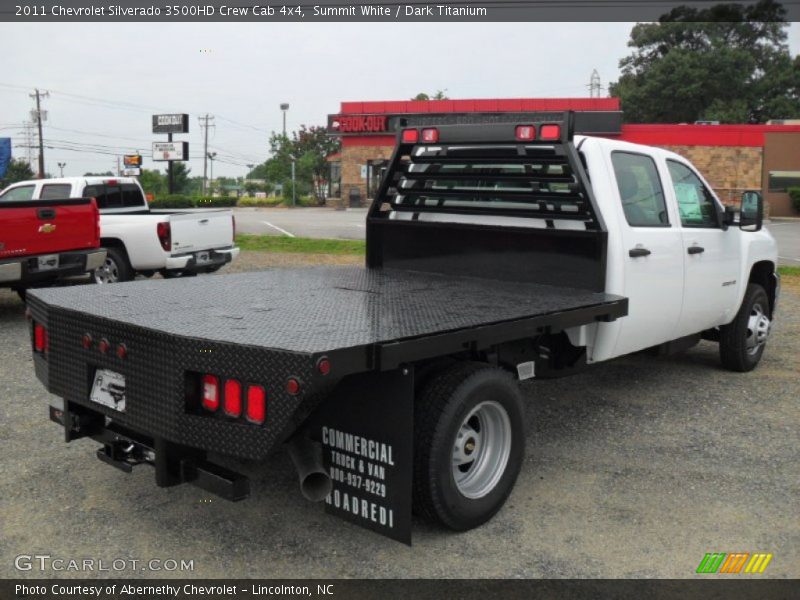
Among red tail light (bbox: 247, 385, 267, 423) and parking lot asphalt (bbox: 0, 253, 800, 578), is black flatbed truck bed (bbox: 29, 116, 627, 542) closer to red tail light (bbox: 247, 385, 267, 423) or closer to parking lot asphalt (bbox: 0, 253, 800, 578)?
red tail light (bbox: 247, 385, 267, 423)

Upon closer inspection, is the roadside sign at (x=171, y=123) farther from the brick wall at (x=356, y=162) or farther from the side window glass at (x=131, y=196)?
the side window glass at (x=131, y=196)

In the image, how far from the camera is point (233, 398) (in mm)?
3184

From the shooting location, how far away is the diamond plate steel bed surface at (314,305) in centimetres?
340

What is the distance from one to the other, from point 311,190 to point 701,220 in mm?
62747

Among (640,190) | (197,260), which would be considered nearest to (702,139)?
(197,260)

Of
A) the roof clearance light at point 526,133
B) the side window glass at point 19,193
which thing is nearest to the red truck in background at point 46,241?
the side window glass at point 19,193

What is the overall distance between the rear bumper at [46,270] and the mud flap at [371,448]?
6.63 m

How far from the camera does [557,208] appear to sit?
533 cm

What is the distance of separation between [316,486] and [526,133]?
2779mm

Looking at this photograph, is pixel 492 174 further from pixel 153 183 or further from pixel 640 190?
pixel 153 183

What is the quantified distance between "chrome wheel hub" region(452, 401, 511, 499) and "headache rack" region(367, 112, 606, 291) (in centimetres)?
139

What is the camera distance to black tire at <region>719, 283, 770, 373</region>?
7.08 metres

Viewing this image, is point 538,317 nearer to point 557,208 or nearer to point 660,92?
point 557,208

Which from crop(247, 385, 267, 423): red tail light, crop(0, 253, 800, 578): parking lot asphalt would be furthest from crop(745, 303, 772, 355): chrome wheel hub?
crop(247, 385, 267, 423): red tail light
